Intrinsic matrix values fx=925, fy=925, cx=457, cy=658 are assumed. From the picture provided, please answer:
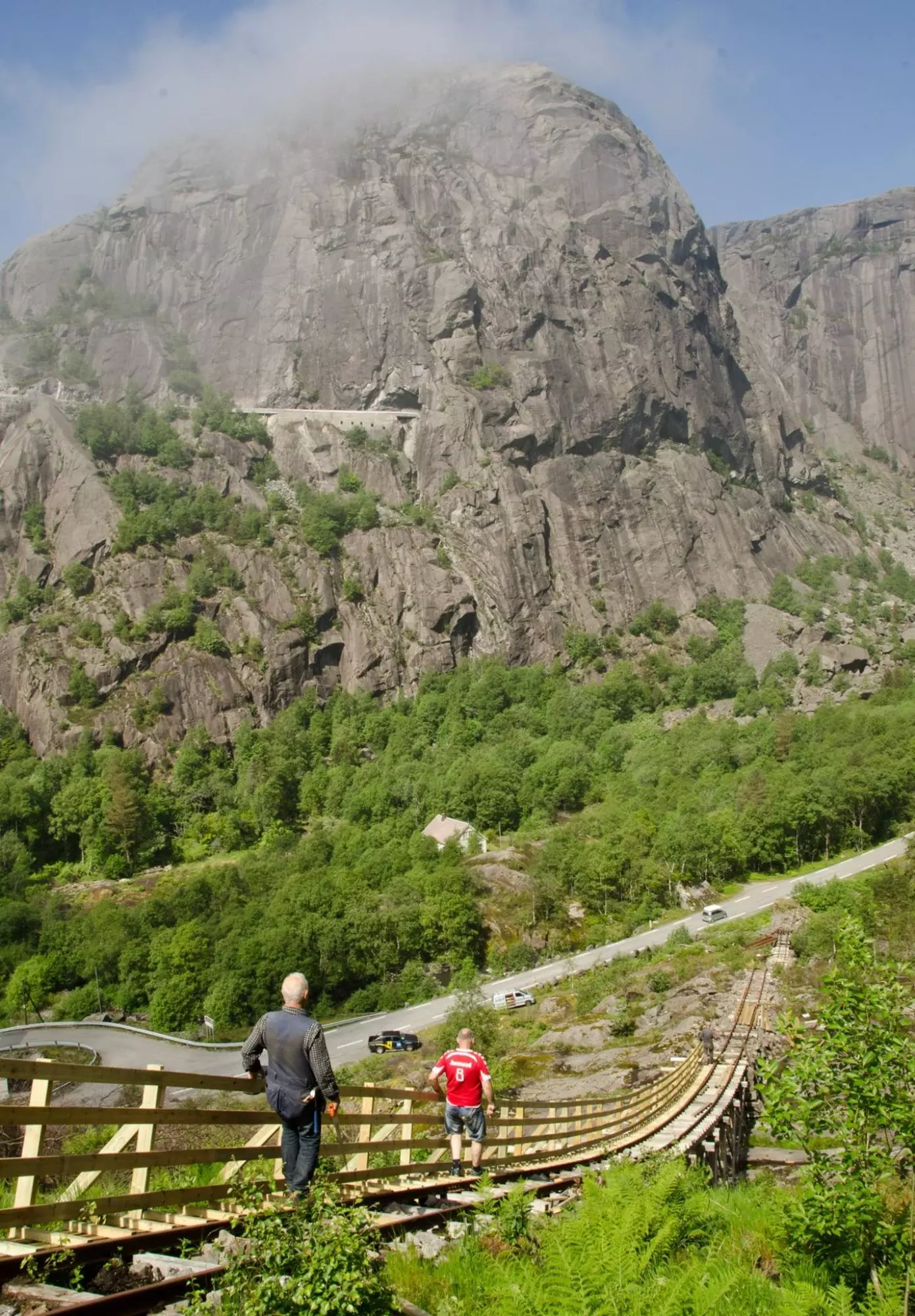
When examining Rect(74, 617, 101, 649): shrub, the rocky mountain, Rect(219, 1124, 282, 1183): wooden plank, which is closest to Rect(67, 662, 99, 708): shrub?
the rocky mountain

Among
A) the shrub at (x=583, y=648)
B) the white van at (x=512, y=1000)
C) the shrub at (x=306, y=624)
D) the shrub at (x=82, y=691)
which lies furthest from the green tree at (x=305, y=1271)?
the shrub at (x=583, y=648)

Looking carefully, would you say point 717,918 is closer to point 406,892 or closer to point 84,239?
point 406,892

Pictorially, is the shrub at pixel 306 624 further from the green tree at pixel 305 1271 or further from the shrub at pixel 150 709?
the green tree at pixel 305 1271

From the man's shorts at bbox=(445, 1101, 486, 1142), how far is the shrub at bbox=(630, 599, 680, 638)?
11320 centimetres

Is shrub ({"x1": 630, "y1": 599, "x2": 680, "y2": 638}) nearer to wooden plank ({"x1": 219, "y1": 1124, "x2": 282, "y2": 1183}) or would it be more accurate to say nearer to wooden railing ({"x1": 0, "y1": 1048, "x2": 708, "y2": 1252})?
wooden railing ({"x1": 0, "y1": 1048, "x2": 708, "y2": 1252})

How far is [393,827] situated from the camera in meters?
86.3

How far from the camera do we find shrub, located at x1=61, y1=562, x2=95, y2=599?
109188 millimetres

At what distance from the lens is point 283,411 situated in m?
133

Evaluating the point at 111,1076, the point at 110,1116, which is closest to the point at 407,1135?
the point at 110,1116

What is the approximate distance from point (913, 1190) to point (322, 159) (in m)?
163

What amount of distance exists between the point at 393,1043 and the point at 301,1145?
126ft

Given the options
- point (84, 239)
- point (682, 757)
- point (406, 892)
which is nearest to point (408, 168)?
point (84, 239)

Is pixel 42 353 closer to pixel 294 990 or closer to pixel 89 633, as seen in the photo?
pixel 89 633

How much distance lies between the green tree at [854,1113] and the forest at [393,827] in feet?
172
